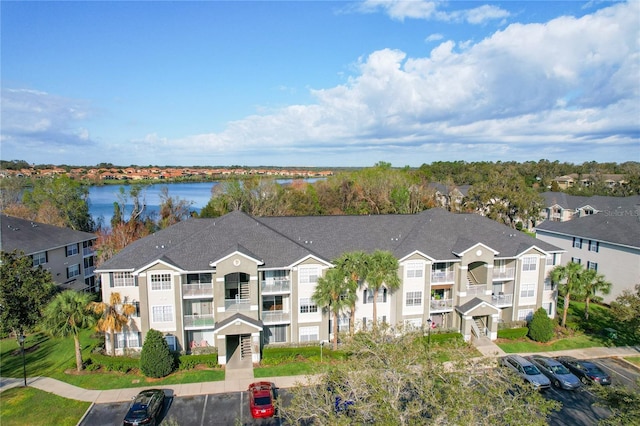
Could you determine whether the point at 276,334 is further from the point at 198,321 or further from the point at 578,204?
the point at 578,204

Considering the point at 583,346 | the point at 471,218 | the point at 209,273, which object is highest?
the point at 471,218

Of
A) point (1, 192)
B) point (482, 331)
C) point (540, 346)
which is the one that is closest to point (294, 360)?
point (482, 331)

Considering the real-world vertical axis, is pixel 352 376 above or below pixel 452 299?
above

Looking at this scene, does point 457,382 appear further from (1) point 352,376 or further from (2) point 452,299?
(2) point 452,299

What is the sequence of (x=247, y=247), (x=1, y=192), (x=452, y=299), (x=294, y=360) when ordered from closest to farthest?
1. (x=294, y=360)
2. (x=247, y=247)
3. (x=452, y=299)
4. (x=1, y=192)

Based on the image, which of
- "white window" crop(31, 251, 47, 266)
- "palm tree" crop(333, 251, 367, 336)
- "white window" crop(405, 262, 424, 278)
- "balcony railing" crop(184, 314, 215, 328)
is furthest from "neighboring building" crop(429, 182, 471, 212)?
"white window" crop(31, 251, 47, 266)

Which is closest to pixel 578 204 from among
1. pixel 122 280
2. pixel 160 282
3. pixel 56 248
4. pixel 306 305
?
pixel 306 305

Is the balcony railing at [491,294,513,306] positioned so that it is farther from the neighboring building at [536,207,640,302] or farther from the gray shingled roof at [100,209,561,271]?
the neighboring building at [536,207,640,302]

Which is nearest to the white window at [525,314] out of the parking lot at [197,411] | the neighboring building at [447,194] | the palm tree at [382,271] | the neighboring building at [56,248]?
the palm tree at [382,271]
